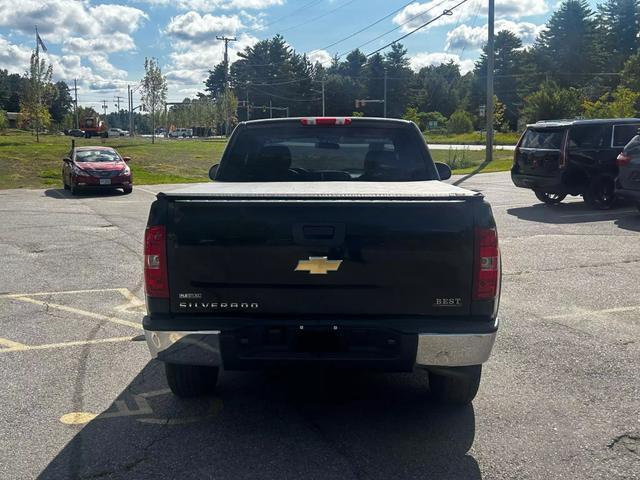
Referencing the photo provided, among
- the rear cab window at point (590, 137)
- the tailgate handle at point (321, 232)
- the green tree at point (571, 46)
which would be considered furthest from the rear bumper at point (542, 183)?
the green tree at point (571, 46)

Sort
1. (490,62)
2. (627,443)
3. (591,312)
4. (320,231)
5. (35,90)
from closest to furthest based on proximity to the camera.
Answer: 1. (320,231)
2. (627,443)
3. (591,312)
4. (490,62)
5. (35,90)

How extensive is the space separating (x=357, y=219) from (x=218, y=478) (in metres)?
1.52

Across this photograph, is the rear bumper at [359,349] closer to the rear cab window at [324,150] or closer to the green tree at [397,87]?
the rear cab window at [324,150]

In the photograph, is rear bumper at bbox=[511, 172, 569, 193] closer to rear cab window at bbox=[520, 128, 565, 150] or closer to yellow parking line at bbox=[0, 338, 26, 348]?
rear cab window at bbox=[520, 128, 565, 150]

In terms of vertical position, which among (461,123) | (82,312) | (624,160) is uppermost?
(461,123)

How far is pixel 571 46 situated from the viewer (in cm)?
9094

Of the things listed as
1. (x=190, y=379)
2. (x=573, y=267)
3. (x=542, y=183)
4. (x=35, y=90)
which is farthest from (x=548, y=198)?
(x=35, y=90)

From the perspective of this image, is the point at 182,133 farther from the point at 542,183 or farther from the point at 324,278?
the point at 324,278

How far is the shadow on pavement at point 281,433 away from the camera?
3.61 metres

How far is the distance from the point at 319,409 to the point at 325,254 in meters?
1.24

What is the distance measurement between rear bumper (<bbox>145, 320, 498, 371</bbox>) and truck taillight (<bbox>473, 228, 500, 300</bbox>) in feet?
0.68

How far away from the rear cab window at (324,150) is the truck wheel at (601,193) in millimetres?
10249

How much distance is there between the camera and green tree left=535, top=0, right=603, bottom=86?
293ft

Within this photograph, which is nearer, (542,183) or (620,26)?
(542,183)
